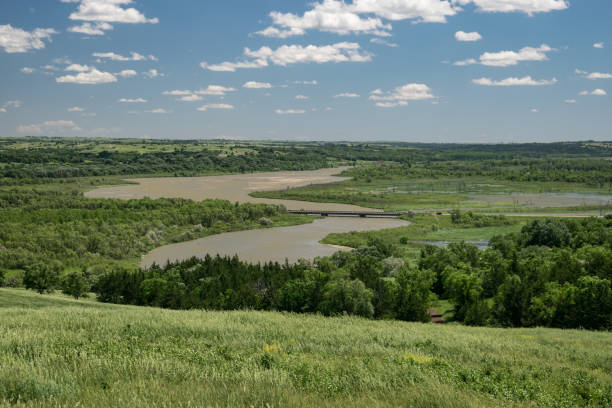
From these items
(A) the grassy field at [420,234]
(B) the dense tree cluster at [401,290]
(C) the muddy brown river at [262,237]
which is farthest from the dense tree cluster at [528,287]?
(C) the muddy brown river at [262,237]

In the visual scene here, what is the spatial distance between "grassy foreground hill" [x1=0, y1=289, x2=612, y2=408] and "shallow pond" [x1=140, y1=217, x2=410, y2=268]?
45402mm

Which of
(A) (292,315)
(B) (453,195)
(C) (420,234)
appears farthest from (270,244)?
(B) (453,195)

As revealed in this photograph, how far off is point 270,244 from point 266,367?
64.0 m

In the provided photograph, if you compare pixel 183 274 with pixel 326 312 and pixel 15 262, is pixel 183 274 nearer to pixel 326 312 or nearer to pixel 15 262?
pixel 326 312

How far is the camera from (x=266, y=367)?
8.78 metres

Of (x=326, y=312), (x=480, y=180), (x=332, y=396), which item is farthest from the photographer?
(x=480, y=180)

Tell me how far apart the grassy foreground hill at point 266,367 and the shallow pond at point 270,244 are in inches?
1787

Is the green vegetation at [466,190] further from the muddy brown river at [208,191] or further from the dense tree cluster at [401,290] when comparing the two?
the dense tree cluster at [401,290]

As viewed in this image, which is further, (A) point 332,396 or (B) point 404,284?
(B) point 404,284

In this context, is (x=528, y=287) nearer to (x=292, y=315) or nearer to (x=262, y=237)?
(x=292, y=315)

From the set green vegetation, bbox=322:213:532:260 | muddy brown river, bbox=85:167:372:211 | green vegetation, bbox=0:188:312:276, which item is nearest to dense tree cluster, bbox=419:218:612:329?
green vegetation, bbox=322:213:532:260

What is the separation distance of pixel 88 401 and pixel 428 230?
8051 cm

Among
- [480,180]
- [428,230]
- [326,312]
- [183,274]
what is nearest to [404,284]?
[326,312]

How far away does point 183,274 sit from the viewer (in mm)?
44750
